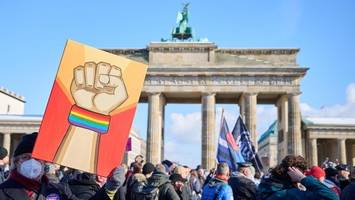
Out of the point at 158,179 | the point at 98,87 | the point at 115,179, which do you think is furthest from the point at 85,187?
the point at 115,179

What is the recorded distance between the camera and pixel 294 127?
4525 cm

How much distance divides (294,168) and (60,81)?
2.48m

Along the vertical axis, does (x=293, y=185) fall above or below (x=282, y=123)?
below

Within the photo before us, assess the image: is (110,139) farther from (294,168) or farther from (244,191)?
(244,191)

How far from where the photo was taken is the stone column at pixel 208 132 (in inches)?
1758

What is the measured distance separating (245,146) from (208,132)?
31.1 m

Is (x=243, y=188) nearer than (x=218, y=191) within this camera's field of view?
No

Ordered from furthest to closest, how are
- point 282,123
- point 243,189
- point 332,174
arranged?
point 282,123 < point 332,174 < point 243,189

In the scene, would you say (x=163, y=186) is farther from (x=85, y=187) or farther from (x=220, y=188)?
(x=85, y=187)

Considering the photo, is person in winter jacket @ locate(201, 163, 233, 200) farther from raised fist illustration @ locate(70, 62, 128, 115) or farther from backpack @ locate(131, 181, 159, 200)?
raised fist illustration @ locate(70, 62, 128, 115)

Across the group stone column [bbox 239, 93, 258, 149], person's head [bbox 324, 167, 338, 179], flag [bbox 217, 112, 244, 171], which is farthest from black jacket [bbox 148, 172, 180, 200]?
stone column [bbox 239, 93, 258, 149]

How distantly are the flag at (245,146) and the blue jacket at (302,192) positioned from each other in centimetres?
840

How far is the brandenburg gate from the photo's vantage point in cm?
Result: 4547

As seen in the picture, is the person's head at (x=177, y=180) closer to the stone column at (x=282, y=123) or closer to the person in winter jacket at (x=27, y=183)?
the person in winter jacket at (x=27, y=183)
